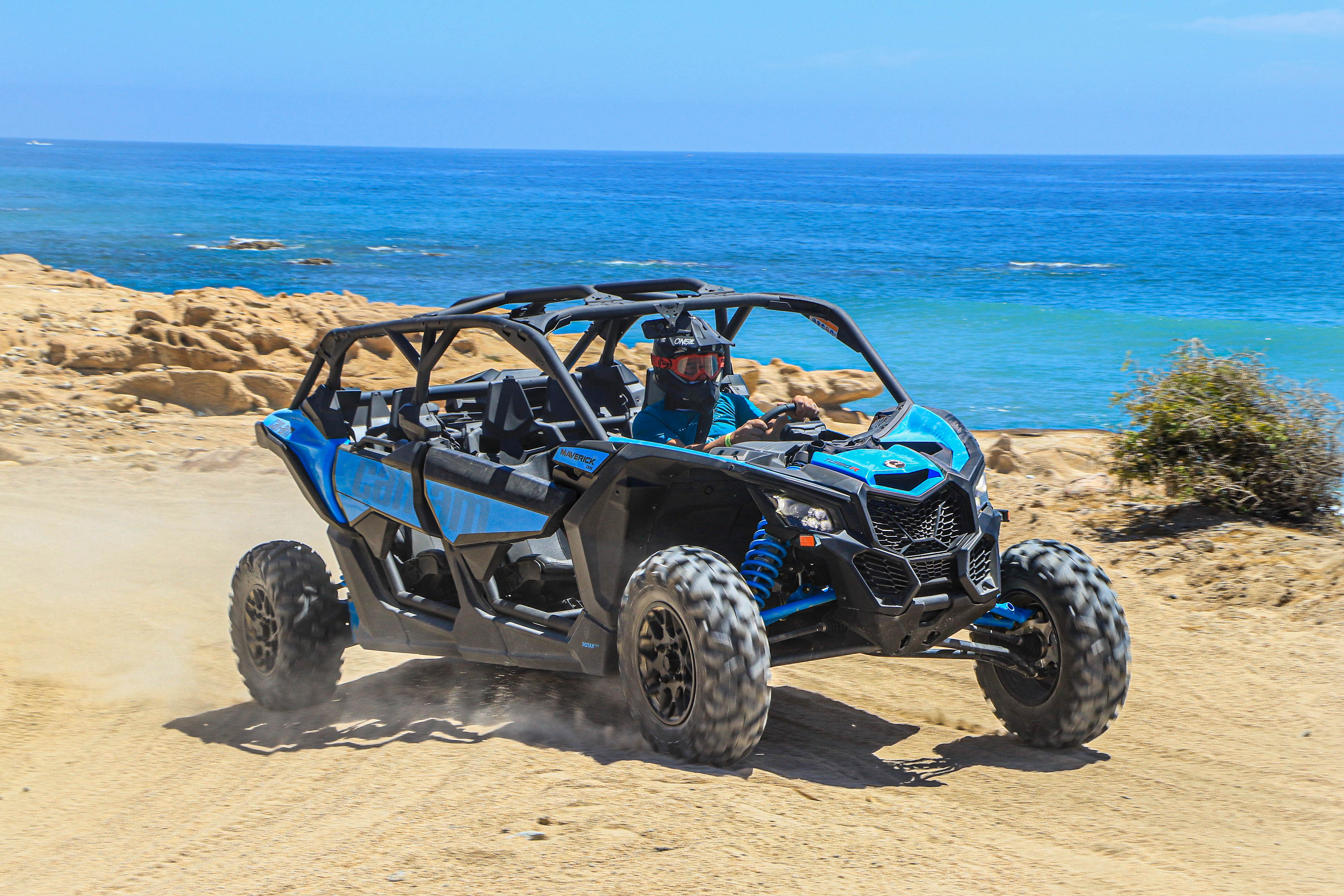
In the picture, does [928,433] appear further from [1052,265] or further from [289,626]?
[1052,265]

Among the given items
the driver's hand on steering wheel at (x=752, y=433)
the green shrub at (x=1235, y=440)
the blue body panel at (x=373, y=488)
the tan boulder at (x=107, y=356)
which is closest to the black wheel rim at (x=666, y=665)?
the driver's hand on steering wheel at (x=752, y=433)

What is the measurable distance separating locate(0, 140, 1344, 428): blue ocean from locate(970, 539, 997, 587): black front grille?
978 cm

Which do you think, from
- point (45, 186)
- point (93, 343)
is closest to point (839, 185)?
point (45, 186)

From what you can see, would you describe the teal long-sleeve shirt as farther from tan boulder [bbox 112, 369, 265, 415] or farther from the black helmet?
tan boulder [bbox 112, 369, 265, 415]

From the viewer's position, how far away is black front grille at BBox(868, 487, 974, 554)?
461 cm

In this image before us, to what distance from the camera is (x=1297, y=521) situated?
30.7 ft

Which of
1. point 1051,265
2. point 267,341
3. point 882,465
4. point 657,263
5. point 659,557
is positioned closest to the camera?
point 882,465

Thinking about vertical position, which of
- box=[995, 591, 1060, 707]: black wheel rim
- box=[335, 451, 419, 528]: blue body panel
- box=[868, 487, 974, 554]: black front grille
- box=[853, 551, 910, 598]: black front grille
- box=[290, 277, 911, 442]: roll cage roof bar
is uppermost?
box=[290, 277, 911, 442]: roll cage roof bar

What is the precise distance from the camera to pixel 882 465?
4.70 meters

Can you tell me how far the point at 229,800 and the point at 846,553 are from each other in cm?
261

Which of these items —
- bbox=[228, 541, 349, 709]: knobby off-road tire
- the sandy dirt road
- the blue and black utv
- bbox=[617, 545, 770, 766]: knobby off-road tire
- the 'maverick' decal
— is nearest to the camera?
the sandy dirt road

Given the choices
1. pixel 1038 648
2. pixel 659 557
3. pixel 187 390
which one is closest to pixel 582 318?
pixel 659 557

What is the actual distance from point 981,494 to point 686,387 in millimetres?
1520

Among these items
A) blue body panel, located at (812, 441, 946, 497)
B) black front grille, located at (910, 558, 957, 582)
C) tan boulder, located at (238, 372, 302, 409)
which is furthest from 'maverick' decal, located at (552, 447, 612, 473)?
tan boulder, located at (238, 372, 302, 409)
